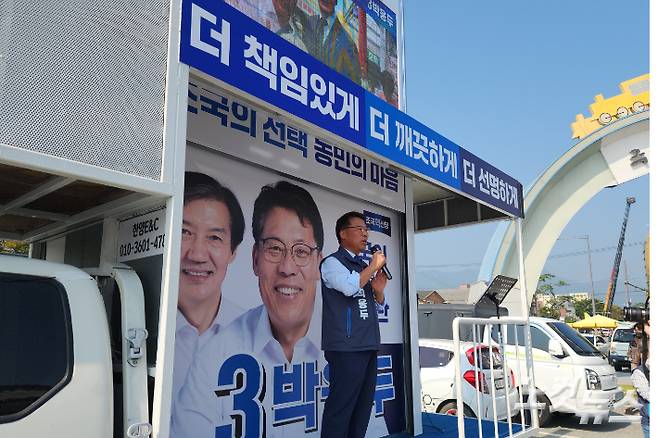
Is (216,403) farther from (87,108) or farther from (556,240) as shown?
(556,240)

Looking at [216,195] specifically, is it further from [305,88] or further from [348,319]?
[348,319]

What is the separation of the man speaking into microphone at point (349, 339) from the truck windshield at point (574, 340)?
4.78 meters

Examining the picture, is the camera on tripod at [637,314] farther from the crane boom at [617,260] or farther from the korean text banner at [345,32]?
the crane boom at [617,260]

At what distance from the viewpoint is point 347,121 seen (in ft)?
13.5

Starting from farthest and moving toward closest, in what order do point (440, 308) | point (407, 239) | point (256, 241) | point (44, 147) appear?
point (440, 308) → point (407, 239) → point (256, 241) → point (44, 147)

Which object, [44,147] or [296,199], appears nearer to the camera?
[44,147]

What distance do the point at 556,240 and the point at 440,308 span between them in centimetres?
1158

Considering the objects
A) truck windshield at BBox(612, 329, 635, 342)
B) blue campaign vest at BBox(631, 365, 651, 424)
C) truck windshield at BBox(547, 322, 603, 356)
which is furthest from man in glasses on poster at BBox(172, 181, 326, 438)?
truck windshield at BBox(612, 329, 635, 342)

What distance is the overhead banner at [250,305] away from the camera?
4.15 m

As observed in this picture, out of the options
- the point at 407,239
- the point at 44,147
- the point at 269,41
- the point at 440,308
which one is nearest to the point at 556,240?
the point at 440,308

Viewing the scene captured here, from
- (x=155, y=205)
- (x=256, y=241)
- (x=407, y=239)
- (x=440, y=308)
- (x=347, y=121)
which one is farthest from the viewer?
(x=440, y=308)

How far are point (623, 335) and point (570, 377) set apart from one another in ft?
39.3

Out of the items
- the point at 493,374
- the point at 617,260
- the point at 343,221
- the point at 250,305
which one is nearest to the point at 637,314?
the point at 493,374

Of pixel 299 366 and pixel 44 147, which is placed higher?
pixel 44 147
